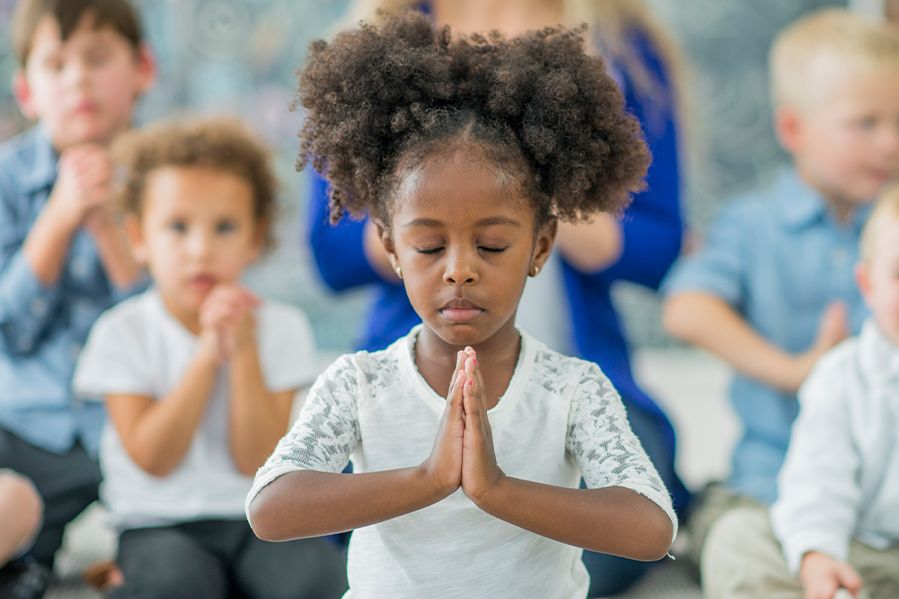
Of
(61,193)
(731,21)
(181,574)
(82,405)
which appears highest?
(731,21)

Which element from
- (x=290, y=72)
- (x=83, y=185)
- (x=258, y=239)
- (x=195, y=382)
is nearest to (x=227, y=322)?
(x=195, y=382)

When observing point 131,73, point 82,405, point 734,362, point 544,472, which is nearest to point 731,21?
point 734,362

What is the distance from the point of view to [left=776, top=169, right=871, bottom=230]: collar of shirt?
5.89 feet

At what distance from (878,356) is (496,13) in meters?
A: 0.77

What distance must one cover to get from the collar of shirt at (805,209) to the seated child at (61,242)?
1.10m

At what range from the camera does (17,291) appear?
164cm

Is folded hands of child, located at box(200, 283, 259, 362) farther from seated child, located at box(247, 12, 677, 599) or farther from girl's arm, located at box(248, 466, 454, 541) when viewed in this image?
girl's arm, located at box(248, 466, 454, 541)

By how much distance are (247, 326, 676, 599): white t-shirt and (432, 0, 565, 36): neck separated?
2.65 feet

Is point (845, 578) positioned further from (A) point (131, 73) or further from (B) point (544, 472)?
(A) point (131, 73)

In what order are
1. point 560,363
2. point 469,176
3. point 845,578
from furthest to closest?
point 845,578, point 560,363, point 469,176

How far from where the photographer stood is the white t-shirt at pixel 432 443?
970 millimetres

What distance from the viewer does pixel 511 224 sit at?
0.94m

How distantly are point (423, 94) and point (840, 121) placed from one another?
3.34 ft

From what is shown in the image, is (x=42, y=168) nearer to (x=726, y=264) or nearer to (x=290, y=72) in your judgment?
(x=726, y=264)
